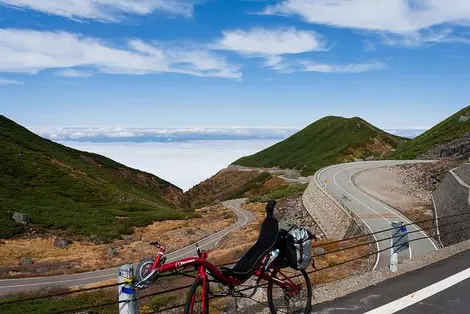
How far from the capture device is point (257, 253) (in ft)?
20.2

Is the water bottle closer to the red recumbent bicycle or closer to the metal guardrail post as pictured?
the red recumbent bicycle

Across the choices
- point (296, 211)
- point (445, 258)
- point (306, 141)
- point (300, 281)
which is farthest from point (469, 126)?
point (300, 281)

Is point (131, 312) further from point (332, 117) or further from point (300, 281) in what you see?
point (332, 117)

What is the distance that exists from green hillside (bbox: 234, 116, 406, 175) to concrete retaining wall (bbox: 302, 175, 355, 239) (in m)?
64.6

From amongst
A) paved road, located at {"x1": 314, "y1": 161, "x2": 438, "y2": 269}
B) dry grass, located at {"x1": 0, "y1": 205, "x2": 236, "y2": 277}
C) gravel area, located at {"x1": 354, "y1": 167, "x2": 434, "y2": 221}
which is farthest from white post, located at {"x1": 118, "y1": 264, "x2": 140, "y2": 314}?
dry grass, located at {"x1": 0, "y1": 205, "x2": 236, "y2": 277}

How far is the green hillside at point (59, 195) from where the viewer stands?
56.5 metres

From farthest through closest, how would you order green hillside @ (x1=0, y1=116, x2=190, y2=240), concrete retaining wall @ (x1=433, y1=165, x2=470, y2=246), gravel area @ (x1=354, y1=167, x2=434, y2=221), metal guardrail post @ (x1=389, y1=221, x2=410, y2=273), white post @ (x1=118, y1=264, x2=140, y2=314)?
green hillside @ (x1=0, y1=116, x2=190, y2=240) → gravel area @ (x1=354, y1=167, x2=434, y2=221) → concrete retaining wall @ (x1=433, y1=165, x2=470, y2=246) → metal guardrail post @ (x1=389, y1=221, x2=410, y2=273) → white post @ (x1=118, y1=264, x2=140, y2=314)

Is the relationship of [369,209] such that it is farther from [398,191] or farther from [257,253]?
[257,253]

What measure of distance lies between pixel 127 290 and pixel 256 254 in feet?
6.77

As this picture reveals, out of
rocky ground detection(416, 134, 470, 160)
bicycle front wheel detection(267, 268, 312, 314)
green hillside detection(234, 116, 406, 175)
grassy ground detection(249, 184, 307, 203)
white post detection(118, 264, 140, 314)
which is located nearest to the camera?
white post detection(118, 264, 140, 314)

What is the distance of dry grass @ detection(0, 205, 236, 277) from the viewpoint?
39.8 m

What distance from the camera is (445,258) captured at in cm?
1104

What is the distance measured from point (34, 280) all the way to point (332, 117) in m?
166

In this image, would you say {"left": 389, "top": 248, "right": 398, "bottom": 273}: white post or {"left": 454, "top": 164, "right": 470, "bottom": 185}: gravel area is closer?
{"left": 389, "top": 248, "right": 398, "bottom": 273}: white post
